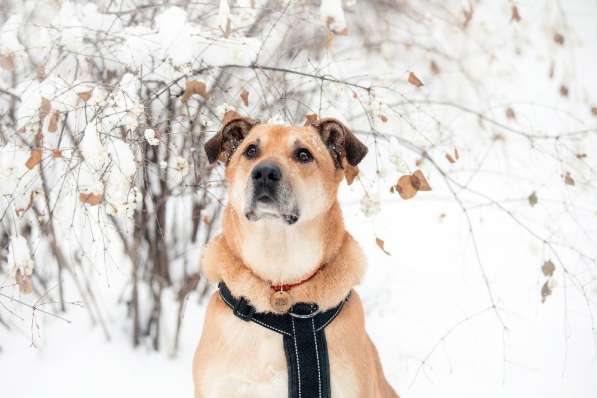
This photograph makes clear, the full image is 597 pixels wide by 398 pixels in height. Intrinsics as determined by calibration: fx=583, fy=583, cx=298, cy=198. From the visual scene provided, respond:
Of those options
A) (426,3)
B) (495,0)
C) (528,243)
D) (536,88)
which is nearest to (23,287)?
(528,243)

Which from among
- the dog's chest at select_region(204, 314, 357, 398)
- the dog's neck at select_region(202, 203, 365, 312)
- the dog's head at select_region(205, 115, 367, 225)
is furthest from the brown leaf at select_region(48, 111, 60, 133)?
the dog's chest at select_region(204, 314, 357, 398)

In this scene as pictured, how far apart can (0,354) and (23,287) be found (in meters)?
1.21

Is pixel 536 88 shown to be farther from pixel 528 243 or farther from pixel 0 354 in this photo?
pixel 0 354

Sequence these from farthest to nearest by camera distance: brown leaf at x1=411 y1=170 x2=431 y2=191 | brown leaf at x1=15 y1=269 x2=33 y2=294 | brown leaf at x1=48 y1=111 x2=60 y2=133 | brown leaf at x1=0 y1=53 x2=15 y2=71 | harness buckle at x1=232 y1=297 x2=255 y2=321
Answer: brown leaf at x1=0 y1=53 x2=15 y2=71 < brown leaf at x1=15 y1=269 x2=33 y2=294 < brown leaf at x1=411 y1=170 x2=431 y2=191 < brown leaf at x1=48 y1=111 x2=60 y2=133 < harness buckle at x1=232 y1=297 x2=255 y2=321

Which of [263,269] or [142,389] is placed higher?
[263,269]

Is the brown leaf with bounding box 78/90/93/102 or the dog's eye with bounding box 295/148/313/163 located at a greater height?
the brown leaf with bounding box 78/90/93/102

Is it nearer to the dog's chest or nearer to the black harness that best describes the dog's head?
the black harness

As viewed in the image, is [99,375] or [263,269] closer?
[263,269]

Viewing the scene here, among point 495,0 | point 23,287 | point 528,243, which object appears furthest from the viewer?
point 495,0

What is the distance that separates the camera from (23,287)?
2.95 metres

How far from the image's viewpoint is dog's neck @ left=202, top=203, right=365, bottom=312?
260cm

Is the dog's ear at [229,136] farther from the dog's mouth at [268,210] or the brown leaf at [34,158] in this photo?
the brown leaf at [34,158]

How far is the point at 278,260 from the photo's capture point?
8.67 feet

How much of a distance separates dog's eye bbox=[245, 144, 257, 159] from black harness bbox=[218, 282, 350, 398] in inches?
26.2
